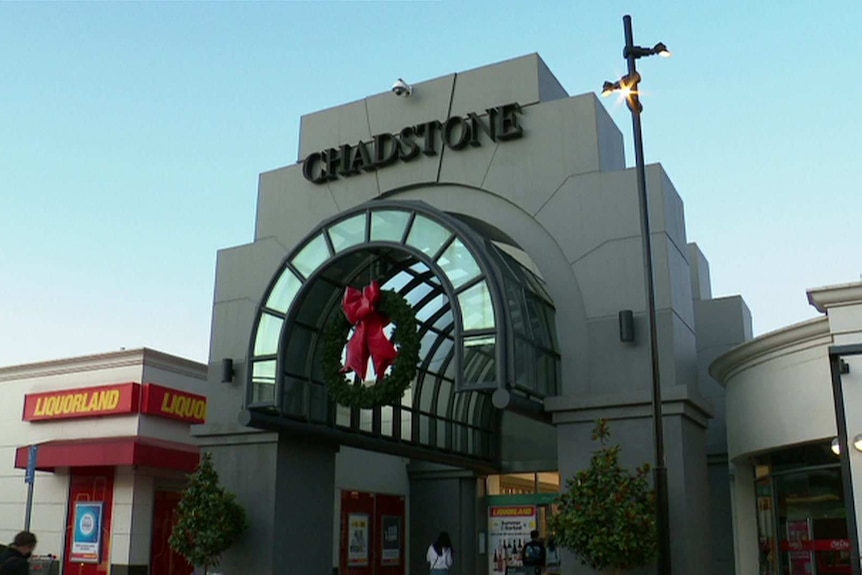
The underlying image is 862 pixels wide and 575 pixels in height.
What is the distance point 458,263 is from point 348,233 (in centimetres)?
246

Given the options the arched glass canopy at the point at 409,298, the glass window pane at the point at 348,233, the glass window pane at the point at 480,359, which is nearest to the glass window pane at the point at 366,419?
the arched glass canopy at the point at 409,298

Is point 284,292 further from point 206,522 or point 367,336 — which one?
point 206,522

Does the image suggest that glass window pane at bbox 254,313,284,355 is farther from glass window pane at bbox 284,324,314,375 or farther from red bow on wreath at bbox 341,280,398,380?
red bow on wreath at bbox 341,280,398,380

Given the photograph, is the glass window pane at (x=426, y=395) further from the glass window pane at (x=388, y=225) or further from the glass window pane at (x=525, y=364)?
→ the glass window pane at (x=525, y=364)

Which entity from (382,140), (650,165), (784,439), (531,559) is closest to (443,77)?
(382,140)

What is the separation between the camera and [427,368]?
844 inches

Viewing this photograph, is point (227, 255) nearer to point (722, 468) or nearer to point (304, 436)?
point (304, 436)

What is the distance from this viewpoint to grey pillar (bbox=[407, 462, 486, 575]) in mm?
24203

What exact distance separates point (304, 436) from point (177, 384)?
7.97 meters

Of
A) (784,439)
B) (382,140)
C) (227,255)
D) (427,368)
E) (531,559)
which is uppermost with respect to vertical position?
(382,140)

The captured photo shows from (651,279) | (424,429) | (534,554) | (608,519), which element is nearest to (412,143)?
(651,279)

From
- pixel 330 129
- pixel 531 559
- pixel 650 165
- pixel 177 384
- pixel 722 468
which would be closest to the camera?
pixel 650 165

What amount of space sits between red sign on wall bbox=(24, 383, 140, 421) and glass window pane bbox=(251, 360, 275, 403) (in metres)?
7.35

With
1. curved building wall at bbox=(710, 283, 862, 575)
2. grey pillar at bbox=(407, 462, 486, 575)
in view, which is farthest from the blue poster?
curved building wall at bbox=(710, 283, 862, 575)
